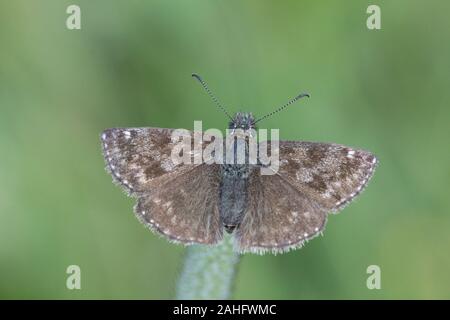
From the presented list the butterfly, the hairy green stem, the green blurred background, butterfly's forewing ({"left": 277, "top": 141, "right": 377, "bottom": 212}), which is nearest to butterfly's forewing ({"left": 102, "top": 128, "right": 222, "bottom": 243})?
the butterfly

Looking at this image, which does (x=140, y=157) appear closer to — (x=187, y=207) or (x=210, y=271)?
(x=187, y=207)

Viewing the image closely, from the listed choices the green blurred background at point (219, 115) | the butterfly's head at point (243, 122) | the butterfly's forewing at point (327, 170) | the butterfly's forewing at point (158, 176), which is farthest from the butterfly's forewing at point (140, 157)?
the green blurred background at point (219, 115)

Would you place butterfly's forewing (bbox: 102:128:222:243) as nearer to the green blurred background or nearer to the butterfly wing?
the butterfly wing

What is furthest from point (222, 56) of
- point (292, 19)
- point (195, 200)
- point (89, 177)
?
point (195, 200)

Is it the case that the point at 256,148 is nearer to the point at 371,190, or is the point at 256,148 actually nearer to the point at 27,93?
the point at 371,190

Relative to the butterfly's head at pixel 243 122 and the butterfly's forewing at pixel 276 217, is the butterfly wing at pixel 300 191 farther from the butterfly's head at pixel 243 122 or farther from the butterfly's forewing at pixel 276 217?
the butterfly's head at pixel 243 122

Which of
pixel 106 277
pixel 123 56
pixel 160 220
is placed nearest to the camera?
pixel 160 220
